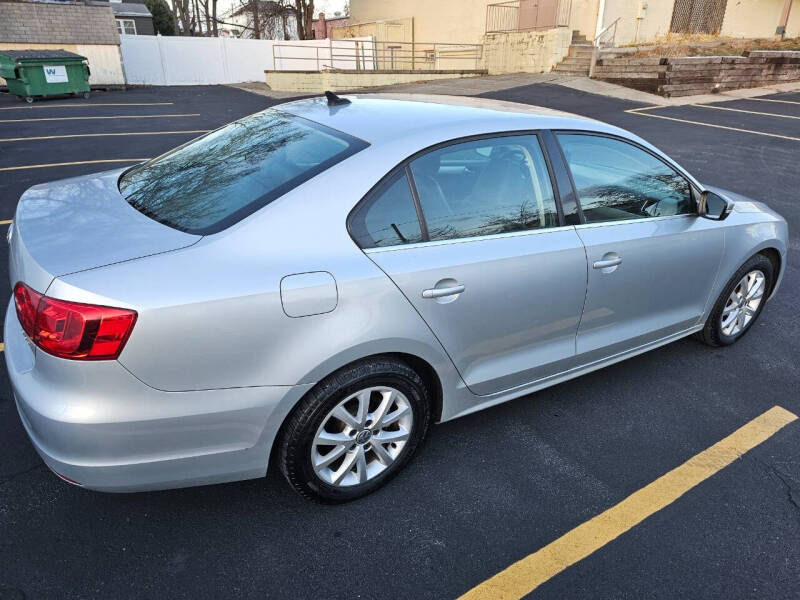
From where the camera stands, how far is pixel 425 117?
2.75 m

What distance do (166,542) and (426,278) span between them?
1484mm

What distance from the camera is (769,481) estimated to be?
2.78 metres

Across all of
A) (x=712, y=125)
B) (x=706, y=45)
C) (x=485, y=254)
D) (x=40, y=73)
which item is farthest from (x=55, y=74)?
(x=706, y=45)

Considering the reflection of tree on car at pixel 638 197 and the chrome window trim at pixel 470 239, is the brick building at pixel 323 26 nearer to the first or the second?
the reflection of tree on car at pixel 638 197

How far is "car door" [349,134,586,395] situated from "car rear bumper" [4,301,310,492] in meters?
0.70

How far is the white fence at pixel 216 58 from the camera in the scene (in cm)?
2398

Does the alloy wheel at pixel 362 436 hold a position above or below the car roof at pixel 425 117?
below

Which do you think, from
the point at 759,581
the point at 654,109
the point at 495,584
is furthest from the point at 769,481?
the point at 654,109

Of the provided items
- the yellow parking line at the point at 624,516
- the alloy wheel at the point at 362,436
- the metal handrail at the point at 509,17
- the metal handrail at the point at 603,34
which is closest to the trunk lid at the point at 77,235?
the alloy wheel at the point at 362,436

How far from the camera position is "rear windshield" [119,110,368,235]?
2.32 meters

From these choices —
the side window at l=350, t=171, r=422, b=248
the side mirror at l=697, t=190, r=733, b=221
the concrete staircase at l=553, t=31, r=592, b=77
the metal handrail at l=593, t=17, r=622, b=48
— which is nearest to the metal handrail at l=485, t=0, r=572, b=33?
the concrete staircase at l=553, t=31, r=592, b=77

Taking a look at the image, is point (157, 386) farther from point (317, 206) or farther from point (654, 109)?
point (654, 109)

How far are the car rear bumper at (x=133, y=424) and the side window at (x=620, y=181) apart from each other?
1.83 meters

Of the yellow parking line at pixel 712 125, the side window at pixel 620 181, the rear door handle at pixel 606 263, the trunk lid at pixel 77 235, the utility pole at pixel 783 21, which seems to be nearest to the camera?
the trunk lid at pixel 77 235
